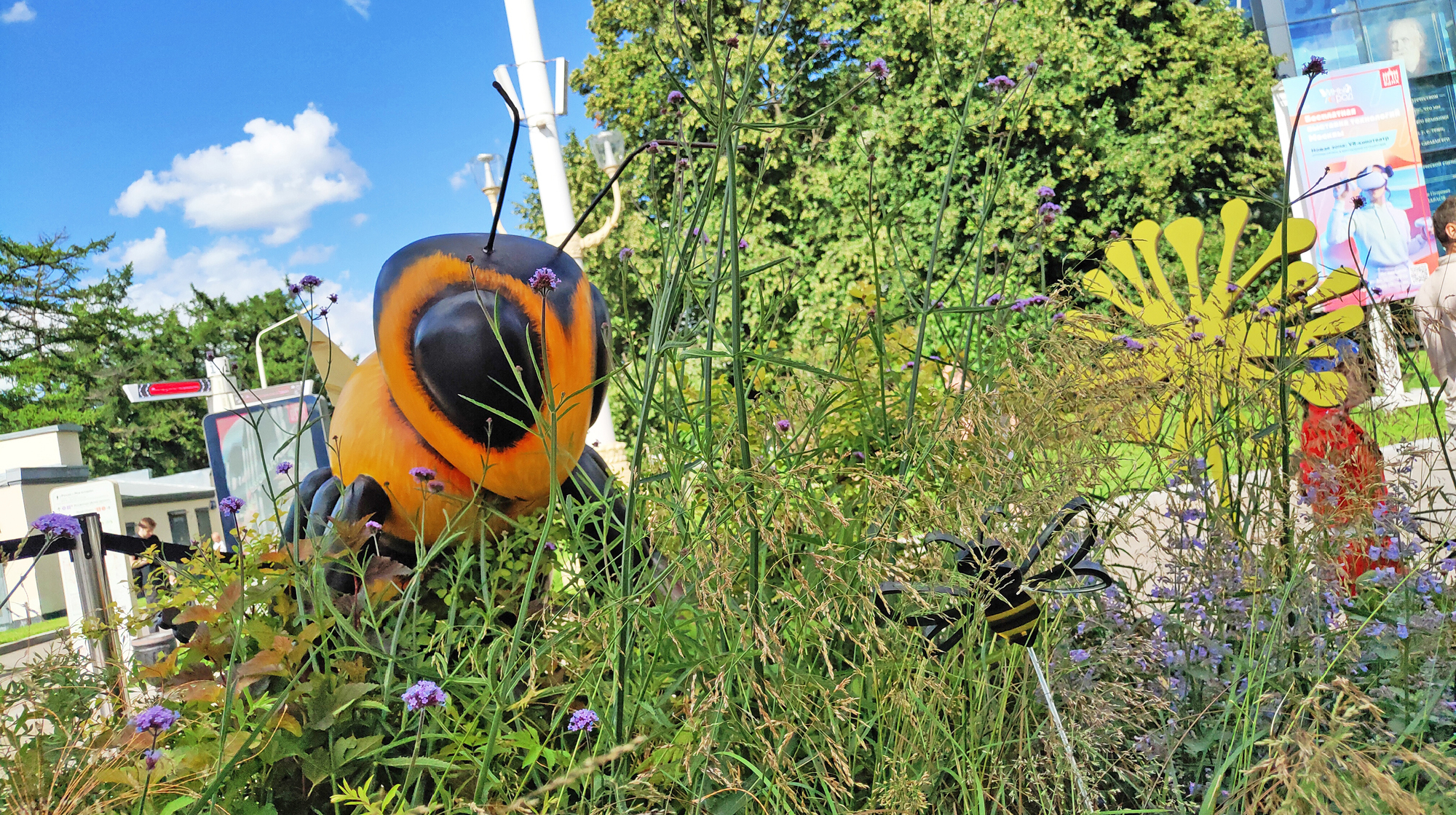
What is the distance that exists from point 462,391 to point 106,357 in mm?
41091

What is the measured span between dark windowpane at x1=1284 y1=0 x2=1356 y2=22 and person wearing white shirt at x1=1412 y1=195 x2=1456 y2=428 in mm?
21654

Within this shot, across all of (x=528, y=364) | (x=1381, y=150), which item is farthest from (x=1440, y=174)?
(x=528, y=364)

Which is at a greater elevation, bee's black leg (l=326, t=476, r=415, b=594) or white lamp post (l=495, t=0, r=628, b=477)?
white lamp post (l=495, t=0, r=628, b=477)

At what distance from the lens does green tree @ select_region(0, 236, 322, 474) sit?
1265 inches

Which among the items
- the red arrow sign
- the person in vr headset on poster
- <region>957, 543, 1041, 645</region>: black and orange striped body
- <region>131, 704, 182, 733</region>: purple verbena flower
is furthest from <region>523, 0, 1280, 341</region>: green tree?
<region>131, 704, 182, 733</region>: purple verbena flower

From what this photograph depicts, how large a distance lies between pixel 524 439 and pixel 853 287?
1.65m

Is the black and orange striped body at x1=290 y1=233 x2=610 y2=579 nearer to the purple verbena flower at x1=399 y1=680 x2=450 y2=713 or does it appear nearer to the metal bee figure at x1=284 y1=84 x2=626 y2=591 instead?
the metal bee figure at x1=284 y1=84 x2=626 y2=591

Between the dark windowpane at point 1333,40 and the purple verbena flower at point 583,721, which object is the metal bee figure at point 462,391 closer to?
the purple verbena flower at point 583,721

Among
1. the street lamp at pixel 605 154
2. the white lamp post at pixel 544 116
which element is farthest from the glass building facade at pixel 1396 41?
the street lamp at pixel 605 154

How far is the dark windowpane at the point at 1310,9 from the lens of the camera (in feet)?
68.8

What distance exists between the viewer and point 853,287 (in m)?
3.35

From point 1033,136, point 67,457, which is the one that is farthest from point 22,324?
point 1033,136

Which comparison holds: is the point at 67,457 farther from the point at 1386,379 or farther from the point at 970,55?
the point at 1386,379

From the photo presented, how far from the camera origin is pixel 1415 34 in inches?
848
